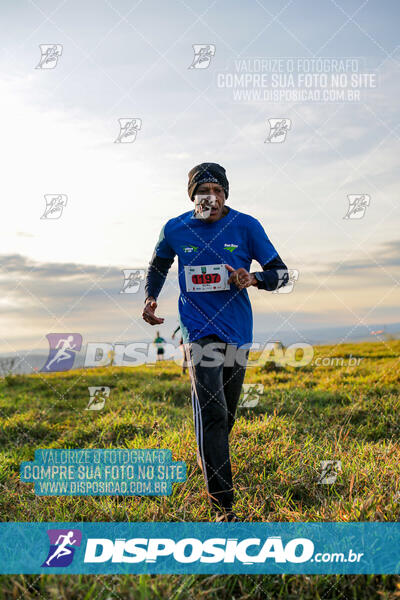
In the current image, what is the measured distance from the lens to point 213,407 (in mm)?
3939

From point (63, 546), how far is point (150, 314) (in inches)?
79.8

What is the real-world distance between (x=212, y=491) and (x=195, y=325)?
1.34m

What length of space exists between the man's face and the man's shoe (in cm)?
242

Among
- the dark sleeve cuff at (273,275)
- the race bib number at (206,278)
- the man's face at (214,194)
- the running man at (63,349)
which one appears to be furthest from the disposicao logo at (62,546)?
the running man at (63,349)

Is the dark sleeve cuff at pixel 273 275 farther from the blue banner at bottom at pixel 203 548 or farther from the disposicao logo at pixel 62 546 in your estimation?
the disposicao logo at pixel 62 546

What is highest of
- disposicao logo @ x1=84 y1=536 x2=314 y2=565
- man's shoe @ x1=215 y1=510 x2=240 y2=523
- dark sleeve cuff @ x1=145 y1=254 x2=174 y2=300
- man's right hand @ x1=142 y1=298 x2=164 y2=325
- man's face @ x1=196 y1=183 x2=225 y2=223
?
man's face @ x1=196 y1=183 x2=225 y2=223

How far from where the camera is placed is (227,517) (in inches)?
149

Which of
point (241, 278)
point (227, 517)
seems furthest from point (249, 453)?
point (241, 278)

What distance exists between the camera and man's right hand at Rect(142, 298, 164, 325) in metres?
4.58

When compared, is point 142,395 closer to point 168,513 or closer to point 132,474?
point 132,474

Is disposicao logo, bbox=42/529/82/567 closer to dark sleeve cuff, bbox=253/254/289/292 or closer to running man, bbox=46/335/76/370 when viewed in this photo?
dark sleeve cuff, bbox=253/254/289/292

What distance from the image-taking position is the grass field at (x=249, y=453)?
118 inches

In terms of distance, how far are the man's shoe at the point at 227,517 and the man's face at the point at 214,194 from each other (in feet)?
7.93

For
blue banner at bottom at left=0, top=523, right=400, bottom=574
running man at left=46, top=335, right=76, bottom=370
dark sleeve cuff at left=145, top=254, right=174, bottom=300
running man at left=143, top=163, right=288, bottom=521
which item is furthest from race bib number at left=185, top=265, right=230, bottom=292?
running man at left=46, top=335, right=76, bottom=370
